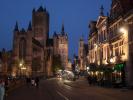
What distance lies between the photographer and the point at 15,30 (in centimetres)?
16112

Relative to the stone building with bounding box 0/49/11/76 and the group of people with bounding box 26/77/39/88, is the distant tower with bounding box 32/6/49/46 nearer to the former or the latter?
the stone building with bounding box 0/49/11/76

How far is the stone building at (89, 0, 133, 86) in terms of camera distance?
4884 centimetres

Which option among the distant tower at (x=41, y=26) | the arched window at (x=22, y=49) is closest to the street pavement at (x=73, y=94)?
the arched window at (x=22, y=49)

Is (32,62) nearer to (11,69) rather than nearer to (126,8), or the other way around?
(11,69)

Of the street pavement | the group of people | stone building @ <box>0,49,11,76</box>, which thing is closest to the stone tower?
stone building @ <box>0,49,11,76</box>

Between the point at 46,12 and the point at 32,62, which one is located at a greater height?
the point at 46,12

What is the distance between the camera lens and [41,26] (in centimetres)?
18925

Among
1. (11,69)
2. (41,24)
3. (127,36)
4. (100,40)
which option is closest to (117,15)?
(127,36)

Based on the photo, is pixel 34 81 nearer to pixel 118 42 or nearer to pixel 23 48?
pixel 118 42

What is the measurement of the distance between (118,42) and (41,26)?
13703 cm

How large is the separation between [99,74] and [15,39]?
92.8 meters

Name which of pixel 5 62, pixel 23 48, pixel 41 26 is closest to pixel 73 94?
pixel 5 62

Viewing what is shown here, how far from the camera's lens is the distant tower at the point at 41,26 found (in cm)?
18925

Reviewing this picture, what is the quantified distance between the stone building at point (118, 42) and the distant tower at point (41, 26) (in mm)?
121981
